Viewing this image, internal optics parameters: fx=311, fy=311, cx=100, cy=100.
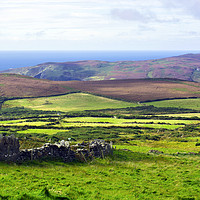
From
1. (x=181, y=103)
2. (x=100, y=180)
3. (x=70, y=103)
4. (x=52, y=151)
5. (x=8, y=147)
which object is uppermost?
(x=8, y=147)

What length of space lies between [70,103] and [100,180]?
5474 inches

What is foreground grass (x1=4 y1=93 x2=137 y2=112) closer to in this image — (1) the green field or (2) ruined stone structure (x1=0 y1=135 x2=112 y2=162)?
(1) the green field

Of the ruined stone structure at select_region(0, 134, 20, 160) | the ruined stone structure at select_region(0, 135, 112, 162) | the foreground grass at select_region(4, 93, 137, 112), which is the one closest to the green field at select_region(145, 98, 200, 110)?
the foreground grass at select_region(4, 93, 137, 112)

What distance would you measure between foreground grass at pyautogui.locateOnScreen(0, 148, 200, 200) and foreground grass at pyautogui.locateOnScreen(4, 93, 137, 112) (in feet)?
380

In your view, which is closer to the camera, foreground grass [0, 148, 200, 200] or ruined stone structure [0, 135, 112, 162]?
foreground grass [0, 148, 200, 200]

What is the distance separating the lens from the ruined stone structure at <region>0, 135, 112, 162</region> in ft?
82.8

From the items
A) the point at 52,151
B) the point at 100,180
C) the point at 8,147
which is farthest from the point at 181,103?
the point at 8,147

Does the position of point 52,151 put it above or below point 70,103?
above

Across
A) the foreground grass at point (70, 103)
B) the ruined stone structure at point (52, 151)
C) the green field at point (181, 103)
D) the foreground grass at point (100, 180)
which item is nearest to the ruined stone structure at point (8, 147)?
the ruined stone structure at point (52, 151)

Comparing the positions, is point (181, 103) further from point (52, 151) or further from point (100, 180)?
point (100, 180)

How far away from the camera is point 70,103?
161 metres

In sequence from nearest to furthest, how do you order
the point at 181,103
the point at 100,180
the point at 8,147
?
the point at 100,180, the point at 8,147, the point at 181,103

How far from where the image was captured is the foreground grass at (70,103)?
490 ft

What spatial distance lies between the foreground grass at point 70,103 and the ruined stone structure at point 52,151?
112534mm
